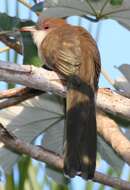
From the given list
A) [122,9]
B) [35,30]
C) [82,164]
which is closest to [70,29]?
[35,30]

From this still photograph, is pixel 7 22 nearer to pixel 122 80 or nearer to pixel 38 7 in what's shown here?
pixel 38 7

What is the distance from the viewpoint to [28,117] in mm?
1600

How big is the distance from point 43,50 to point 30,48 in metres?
0.10

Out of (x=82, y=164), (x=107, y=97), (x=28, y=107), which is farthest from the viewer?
(x=28, y=107)

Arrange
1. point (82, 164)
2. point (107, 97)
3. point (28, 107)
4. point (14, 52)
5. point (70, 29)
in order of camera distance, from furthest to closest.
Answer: point (70, 29) < point (14, 52) < point (28, 107) < point (107, 97) < point (82, 164)

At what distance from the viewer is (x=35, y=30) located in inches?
70.3

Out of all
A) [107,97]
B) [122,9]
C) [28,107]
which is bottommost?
[28,107]

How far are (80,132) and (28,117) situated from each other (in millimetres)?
239

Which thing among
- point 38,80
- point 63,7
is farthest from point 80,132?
point 63,7

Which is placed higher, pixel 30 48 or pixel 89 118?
pixel 30 48

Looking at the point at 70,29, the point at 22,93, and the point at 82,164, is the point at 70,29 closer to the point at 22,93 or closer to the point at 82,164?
the point at 22,93

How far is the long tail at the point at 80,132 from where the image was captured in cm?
127

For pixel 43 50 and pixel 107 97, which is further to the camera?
pixel 43 50

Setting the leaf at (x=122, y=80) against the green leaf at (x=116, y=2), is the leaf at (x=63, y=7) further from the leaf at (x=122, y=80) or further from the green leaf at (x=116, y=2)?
the leaf at (x=122, y=80)
